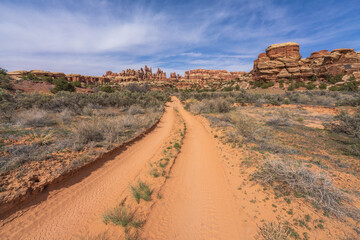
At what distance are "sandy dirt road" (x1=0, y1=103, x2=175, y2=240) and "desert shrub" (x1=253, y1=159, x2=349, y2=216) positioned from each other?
458cm

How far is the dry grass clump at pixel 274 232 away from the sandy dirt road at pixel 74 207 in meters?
3.62

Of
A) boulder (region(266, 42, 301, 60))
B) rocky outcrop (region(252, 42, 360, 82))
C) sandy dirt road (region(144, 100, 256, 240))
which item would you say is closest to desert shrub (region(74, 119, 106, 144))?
sandy dirt road (region(144, 100, 256, 240))

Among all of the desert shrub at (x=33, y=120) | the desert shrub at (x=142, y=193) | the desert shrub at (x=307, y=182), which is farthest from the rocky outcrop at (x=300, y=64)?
the desert shrub at (x=33, y=120)

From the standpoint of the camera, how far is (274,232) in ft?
8.55

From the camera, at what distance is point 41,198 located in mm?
3287

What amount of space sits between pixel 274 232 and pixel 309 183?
6.04 ft

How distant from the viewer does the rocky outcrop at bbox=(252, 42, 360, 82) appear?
39.4 metres

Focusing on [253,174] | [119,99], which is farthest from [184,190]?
[119,99]

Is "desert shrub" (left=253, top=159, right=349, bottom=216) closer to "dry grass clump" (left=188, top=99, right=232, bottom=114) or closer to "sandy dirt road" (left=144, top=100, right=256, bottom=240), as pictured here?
"sandy dirt road" (left=144, top=100, right=256, bottom=240)

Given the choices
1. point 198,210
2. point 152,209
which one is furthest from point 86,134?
point 198,210

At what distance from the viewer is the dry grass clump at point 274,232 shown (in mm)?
2453

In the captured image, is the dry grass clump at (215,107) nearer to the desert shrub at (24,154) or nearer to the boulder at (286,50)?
the desert shrub at (24,154)

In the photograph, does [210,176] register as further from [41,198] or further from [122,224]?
[41,198]

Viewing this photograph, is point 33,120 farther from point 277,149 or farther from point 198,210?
point 277,149
